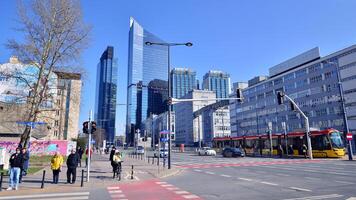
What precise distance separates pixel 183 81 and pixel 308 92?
349 ft

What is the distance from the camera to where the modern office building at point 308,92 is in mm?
68938

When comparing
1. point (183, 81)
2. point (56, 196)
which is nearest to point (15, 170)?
point (56, 196)

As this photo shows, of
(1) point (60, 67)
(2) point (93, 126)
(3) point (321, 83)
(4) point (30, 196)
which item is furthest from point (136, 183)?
(3) point (321, 83)

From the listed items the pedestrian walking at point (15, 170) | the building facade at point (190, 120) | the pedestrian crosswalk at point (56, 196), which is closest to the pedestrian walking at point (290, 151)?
the pedestrian crosswalk at point (56, 196)

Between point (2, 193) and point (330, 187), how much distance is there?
1294cm

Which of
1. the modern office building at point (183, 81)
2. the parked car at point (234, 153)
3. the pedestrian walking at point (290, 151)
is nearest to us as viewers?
the pedestrian walking at point (290, 151)

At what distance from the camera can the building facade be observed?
154000 millimetres

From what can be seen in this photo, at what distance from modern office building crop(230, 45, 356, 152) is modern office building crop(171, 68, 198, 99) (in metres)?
66.3

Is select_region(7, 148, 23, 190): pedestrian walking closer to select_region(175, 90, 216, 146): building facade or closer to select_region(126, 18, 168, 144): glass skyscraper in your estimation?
select_region(175, 90, 216, 146): building facade

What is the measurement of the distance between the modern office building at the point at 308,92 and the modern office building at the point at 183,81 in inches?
2610

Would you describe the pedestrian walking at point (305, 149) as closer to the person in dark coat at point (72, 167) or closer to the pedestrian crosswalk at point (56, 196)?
the person in dark coat at point (72, 167)

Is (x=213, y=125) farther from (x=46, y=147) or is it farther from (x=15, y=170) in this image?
(x=15, y=170)

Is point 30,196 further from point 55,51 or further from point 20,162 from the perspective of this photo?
point 55,51

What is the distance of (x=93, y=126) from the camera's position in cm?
1584
